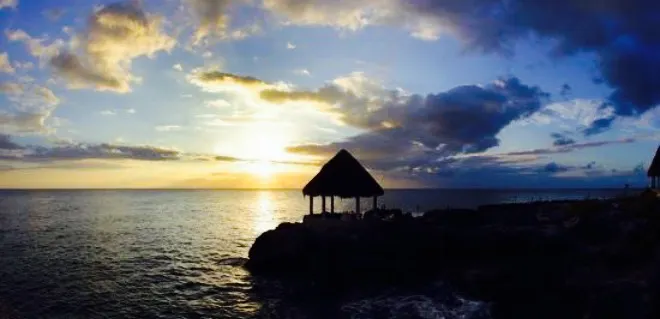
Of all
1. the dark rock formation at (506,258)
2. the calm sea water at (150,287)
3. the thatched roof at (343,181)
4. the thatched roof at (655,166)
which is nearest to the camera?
the dark rock formation at (506,258)

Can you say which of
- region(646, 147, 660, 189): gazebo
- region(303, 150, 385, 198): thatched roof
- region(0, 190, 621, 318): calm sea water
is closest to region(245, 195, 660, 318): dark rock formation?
region(0, 190, 621, 318): calm sea water

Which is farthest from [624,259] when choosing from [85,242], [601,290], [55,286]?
[85,242]

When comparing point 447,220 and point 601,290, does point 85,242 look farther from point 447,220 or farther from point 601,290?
point 601,290

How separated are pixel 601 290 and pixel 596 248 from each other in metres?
6.44

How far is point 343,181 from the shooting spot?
33.1 metres

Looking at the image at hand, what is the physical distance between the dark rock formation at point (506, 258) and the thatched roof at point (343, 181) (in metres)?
2.16

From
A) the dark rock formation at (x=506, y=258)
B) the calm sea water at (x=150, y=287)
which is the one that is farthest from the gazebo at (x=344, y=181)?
the calm sea water at (x=150, y=287)

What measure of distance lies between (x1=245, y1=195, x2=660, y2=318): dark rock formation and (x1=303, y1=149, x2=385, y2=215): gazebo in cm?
212

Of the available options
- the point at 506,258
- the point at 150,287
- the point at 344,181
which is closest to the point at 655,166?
the point at 506,258

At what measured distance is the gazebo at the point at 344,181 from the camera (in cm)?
3278

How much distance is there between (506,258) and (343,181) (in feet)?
38.9

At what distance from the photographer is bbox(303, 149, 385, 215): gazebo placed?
3278 centimetres

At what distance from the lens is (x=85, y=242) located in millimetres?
49531

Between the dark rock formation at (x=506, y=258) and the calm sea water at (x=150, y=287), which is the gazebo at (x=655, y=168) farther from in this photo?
the calm sea water at (x=150, y=287)
